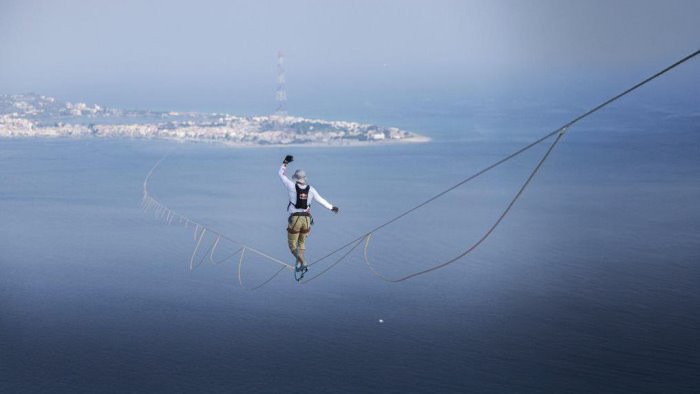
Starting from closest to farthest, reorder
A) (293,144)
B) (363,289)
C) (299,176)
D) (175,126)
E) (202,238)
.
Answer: (299,176), (363,289), (202,238), (293,144), (175,126)

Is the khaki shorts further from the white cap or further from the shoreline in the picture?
the shoreline

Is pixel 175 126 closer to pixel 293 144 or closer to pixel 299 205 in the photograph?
pixel 293 144

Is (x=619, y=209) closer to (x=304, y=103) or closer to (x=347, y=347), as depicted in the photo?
(x=347, y=347)

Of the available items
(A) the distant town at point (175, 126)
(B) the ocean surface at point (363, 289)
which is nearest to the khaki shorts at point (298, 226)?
(B) the ocean surface at point (363, 289)

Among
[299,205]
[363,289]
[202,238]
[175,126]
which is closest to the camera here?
[299,205]

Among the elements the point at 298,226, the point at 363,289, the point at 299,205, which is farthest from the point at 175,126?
the point at 299,205

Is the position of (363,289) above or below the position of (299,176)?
below

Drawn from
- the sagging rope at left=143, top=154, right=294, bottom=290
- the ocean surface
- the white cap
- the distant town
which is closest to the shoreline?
the distant town

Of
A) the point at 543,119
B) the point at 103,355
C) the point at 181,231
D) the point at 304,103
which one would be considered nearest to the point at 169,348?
the point at 103,355
